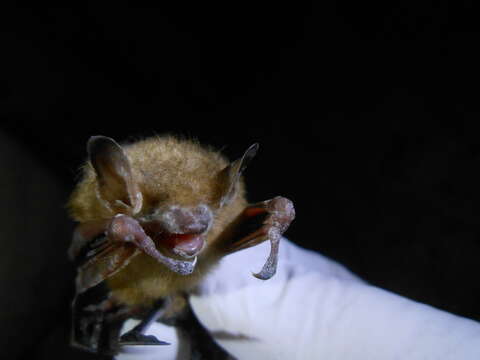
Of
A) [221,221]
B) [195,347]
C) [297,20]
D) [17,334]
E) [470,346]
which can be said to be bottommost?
[17,334]

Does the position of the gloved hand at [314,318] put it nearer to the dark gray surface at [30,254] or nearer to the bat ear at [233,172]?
the bat ear at [233,172]

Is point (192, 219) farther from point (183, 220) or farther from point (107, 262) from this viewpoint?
point (107, 262)

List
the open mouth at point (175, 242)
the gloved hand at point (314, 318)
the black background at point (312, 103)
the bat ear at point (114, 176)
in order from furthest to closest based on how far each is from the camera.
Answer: the black background at point (312, 103) → the gloved hand at point (314, 318) → the open mouth at point (175, 242) → the bat ear at point (114, 176)

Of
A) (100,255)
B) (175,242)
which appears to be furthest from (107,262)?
(175,242)

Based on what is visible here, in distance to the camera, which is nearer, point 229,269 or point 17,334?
point 229,269

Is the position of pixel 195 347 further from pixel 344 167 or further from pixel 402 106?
pixel 402 106

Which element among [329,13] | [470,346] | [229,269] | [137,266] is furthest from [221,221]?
[329,13]

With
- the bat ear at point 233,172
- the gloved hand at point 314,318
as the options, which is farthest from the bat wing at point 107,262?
the gloved hand at point 314,318

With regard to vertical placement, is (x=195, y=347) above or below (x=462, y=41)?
→ below
